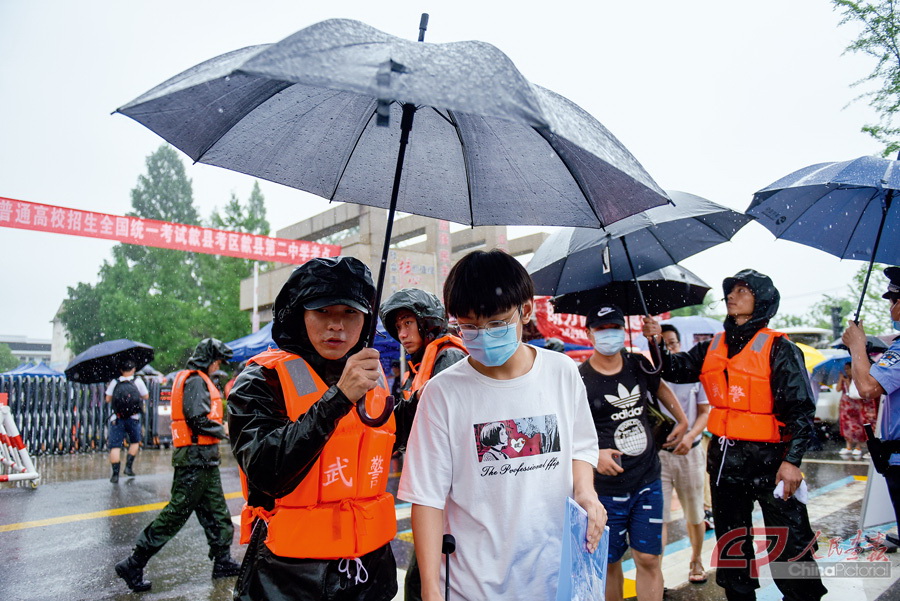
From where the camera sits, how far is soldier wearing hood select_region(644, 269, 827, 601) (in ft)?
10.9

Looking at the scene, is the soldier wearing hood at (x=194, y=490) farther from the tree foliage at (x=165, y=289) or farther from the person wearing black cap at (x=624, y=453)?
the tree foliage at (x=165, y=289)

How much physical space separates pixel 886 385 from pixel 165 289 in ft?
151

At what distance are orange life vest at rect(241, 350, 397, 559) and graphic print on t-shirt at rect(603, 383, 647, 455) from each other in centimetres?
207

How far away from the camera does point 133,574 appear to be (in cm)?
463

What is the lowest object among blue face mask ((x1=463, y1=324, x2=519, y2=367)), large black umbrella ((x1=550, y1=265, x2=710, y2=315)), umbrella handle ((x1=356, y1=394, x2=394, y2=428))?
umbrella handle ((x1=356, y1=394, x2=394, y2=428))

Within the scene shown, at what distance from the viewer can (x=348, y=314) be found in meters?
2.07

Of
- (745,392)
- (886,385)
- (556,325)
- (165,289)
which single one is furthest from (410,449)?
(165,289)

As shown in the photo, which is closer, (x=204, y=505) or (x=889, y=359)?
(x=889, y=359)

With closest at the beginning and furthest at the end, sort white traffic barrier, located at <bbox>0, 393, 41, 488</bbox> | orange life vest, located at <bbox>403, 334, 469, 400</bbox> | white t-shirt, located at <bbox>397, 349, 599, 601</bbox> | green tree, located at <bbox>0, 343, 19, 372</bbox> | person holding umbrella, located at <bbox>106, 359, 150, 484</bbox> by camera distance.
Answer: white t-shirt, located at <bbox>397, 349, 599, 601</bbox>, orange life vest, located at <bbox>403, 334, 469, 400</bbox>, white traffic barrier, located at <bbox>0, 393, 41, 488</bbox>, person holding umbrella, located at <bbox>106, 359, 150, 484</bbox>, green tree, located at <bbox>0, 343, 19, 372</bbox>

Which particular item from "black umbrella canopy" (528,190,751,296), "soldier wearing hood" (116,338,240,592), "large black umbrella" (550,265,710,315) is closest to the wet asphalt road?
"soldier wearing hood" (116,338,240,592)

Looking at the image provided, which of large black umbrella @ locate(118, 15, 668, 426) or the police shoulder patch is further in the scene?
the police shoulder patch

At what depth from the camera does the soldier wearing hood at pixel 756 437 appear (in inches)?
131

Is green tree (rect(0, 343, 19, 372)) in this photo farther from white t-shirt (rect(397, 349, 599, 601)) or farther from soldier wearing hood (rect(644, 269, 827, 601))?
white t-shirt (rect(397, 349, 599, 601))

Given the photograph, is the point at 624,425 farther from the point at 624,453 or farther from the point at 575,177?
the point at 575,177
